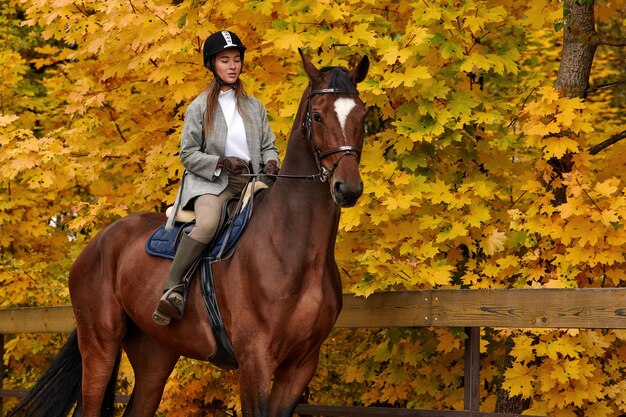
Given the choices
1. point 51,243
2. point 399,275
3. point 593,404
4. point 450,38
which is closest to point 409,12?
point 450,38

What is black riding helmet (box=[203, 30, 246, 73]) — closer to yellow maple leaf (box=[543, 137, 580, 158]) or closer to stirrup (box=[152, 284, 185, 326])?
stirrup (box=[152, 284, 185, 326])

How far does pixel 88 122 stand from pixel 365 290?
4.92m

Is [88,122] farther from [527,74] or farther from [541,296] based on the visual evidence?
[541,296]

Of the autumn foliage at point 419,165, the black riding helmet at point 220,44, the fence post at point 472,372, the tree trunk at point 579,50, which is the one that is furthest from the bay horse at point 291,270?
the tree trunk at point 579,50

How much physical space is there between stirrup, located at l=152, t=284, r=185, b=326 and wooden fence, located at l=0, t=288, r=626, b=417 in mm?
1243

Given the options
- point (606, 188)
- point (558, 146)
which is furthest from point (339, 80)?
point (558, 146)

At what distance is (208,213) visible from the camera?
17.4 feet

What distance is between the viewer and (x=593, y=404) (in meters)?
6.36

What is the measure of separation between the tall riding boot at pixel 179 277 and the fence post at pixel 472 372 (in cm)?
161

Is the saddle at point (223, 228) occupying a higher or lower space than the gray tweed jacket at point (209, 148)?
lower

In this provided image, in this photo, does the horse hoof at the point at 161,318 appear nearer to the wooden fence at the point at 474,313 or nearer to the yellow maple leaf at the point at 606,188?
the wooden fence at the point at 474,313

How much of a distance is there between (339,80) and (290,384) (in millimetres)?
1597

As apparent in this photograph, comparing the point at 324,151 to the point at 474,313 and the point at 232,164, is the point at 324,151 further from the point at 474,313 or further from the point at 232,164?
the point at 474,313

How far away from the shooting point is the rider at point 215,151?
5.34 meters
